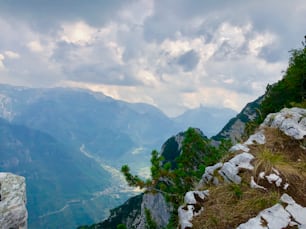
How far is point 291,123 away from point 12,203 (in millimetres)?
12246

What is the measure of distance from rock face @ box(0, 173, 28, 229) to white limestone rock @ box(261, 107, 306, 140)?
37.0 feet

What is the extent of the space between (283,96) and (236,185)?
1130 inches

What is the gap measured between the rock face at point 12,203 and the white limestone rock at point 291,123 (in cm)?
1128

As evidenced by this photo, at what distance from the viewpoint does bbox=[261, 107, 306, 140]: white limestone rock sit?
14.2m

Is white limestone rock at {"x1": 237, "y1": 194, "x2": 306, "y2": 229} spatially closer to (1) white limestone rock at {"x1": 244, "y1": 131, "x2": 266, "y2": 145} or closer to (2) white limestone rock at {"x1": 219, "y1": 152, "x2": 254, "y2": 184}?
(2) white limestone rock at {"x1": 219, "y1": 152, "x2": 254, "y2": 184}

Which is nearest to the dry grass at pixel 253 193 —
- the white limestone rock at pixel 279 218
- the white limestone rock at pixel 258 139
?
the white limestone rock at pixel 279 218

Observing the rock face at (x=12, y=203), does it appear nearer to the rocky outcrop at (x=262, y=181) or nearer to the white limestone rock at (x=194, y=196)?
the rocky outcrop at (x=262, y=181)

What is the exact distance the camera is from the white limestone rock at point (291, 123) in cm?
1420

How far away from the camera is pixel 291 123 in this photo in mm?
14969

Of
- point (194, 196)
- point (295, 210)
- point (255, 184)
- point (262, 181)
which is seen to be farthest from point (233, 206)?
point (295, 210)

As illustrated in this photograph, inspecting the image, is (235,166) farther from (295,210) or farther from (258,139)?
(258,139)

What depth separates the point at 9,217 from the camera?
9727 millimetres

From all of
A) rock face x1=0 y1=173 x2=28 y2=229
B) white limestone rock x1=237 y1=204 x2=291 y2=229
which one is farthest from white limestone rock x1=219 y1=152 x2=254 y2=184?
rock face x1=0 y1=173 x2=28 y2=229

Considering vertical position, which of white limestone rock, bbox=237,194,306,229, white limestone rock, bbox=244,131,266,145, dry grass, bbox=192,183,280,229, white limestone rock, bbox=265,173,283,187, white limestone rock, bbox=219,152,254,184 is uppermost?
white limestone rock, bbox=244,131,266,145
